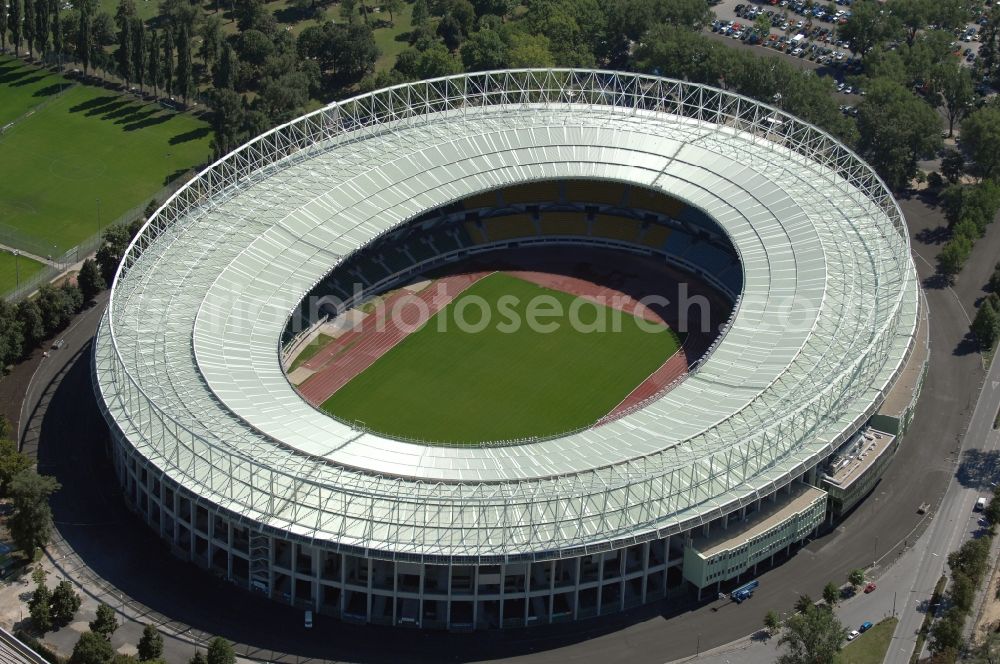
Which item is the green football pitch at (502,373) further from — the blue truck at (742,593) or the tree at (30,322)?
the tree at (30,322)

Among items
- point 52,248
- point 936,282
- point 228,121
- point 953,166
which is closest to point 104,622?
point 52,248

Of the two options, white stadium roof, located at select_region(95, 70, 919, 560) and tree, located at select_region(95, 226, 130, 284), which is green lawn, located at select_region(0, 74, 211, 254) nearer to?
tree, located at select_region(95, 226, 130, 284)

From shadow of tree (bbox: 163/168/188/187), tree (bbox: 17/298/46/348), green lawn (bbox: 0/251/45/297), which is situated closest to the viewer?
tree (bbox: 17/298/46/348)

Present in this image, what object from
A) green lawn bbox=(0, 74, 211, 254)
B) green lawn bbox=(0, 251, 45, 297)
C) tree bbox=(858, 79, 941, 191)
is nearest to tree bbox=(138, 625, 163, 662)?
green lawn bbox=(0, 251, 45, 297)

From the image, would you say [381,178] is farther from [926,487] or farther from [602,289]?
[926,487]

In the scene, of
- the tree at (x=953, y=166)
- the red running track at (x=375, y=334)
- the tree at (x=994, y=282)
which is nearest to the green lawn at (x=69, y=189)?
the red running track at (x=375, y=334)
